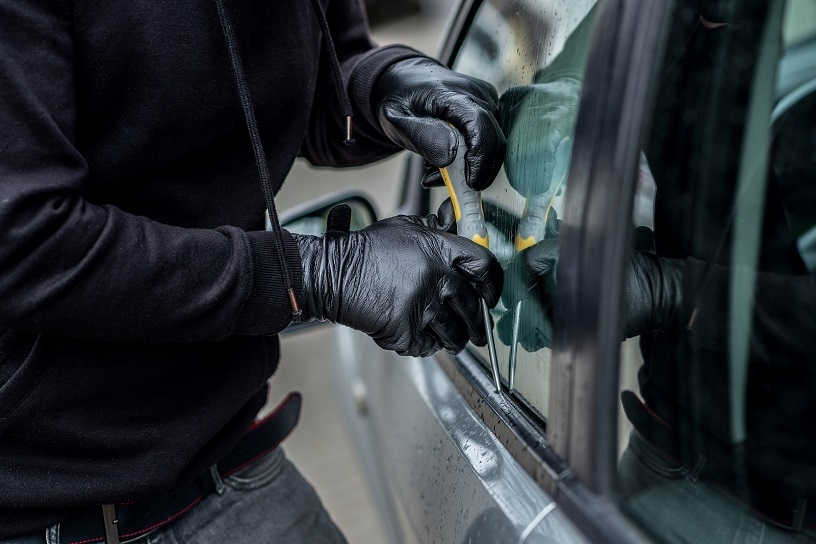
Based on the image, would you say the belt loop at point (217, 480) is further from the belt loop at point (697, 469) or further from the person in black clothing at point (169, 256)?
the belt loop at point (697, 469)

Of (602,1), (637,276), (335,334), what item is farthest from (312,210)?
(602,1)

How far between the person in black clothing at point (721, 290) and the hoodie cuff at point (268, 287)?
0.36 meters

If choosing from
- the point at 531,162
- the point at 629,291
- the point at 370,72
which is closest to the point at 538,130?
the point at 531,162

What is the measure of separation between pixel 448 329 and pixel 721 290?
0.44 metres

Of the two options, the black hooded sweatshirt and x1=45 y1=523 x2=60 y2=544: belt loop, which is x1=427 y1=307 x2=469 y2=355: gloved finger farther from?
x1=45 y1=523 x2=60 y2=544: belt loop

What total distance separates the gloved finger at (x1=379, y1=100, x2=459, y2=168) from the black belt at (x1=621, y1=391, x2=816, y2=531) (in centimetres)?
50

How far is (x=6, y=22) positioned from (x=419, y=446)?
984 mm

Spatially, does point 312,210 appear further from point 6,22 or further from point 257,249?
point 6,22

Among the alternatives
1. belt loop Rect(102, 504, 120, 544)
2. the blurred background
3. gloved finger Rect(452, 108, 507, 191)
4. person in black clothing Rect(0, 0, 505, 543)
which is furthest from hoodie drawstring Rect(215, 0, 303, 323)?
the blurred background

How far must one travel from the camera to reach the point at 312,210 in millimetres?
2041

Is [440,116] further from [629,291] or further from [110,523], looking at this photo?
[110,523]

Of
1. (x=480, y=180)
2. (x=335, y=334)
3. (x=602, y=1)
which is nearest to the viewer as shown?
(x=602, y=1)

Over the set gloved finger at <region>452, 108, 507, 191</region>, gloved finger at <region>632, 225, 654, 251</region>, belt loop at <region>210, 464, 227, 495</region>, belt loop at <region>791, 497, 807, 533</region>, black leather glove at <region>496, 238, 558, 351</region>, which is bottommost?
belt loop at <region>210, 464, 227, 495</region>

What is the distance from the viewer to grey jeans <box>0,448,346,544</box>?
144 cm
